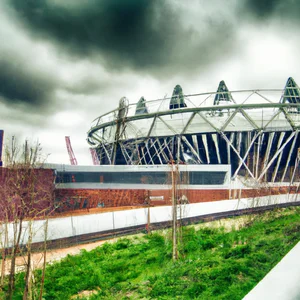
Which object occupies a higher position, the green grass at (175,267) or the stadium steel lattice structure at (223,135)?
the stadium steel lattice structure at (223,135)

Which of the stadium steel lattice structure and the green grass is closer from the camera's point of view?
the green grass

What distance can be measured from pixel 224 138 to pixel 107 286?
16.3 metres

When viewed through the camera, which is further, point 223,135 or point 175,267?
point 223,135

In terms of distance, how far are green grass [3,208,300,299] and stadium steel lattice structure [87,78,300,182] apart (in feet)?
32.6

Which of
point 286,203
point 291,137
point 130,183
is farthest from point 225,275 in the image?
point 291,137

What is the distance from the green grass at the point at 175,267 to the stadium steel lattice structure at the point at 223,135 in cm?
995

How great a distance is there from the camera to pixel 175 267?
Answer: 885cm

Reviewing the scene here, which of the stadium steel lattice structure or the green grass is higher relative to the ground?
the stadium steel lattice structure

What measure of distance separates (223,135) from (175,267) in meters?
14.8

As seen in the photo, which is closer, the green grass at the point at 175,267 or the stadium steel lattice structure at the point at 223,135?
the green grass at the point at 175,267

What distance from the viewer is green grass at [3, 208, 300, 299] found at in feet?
21.9

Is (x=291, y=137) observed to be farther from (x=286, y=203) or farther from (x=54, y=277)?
(x=54, y=277)

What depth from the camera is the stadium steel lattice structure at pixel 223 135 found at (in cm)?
2144

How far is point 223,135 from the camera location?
2200cm
